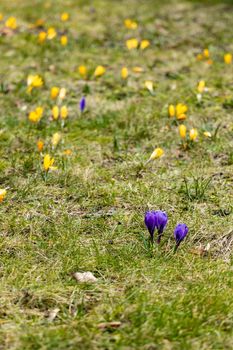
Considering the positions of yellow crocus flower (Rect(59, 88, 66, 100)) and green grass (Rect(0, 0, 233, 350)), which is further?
yellow crocus flower (Rect(59, 88, 66, 100))

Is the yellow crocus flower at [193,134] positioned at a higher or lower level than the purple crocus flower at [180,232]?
lower

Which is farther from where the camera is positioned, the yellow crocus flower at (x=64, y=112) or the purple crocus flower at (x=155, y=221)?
the yellow crocus flower at (x=64, y=112)

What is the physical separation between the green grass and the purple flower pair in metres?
0.09

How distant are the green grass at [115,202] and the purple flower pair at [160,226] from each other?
9 centimetres

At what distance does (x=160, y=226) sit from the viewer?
10.9ft

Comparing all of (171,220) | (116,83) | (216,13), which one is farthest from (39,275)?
(216,13)

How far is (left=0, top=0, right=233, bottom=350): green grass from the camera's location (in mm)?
2777

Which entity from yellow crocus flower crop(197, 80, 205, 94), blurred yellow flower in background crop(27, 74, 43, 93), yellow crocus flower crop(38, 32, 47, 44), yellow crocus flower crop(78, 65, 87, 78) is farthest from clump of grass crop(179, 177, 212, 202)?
yellow crocus flower crop(38, 32, 47, 44)

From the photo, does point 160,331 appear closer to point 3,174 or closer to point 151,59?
point 3,174

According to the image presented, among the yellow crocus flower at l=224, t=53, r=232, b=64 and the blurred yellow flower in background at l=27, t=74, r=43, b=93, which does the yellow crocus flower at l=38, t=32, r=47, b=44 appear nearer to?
the blurred yellow flower in background at l=27, t=74, r=43, b=93

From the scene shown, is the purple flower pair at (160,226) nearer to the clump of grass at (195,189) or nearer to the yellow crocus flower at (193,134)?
the clump of grass at (195,189)

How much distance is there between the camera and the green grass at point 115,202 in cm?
278

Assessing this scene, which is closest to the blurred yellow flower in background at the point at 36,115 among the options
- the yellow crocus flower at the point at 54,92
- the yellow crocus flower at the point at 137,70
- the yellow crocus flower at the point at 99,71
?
the yellow crocus flower at the point at 54,92

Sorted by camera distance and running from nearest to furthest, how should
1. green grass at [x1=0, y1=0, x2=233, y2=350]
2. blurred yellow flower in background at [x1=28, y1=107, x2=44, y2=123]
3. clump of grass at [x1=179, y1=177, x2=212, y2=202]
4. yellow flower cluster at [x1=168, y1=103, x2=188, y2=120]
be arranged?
green grass at [x1=0, y1=0, x2=233, y2=350], clump of grass at [x1=179, y1=177, x2=212, y2=202], blurred yellow flower in background at [x1=28, y1=107, x2=44, y2=123], yellow flower cluster at [x1=168, y1=103, x2=188, y2=120]
